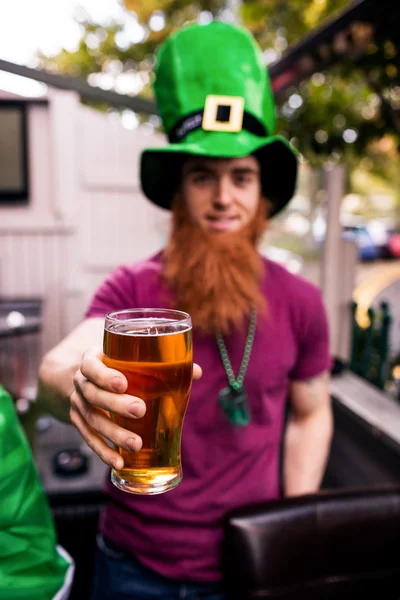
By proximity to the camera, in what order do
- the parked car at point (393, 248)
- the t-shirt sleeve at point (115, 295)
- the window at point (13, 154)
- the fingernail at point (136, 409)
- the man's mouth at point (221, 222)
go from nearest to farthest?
the fingernail at point (136, 409) < the t-shirt sleeve at point (115, 295) < the man's mouth at point (221, 222) < the window at point (13, 154) < the parked car at point (393, 248)

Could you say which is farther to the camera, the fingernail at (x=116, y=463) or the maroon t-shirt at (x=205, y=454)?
the maroon t-shirt at (x=205, y=454)

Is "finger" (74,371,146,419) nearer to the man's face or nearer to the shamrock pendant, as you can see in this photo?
the shamrock pendant

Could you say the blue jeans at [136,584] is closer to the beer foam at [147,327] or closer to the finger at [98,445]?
the finger at [98,445]

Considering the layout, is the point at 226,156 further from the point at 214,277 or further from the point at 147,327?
the point at 147,327

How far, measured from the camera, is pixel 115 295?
1.12m

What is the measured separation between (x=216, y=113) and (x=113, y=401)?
789 millimetres

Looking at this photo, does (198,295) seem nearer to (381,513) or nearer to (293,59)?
(381,513)

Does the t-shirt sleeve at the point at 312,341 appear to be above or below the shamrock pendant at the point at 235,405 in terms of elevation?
above

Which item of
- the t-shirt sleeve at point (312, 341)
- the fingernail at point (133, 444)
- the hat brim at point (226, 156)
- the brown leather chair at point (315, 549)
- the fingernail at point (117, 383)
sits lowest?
the brown leather chair at point (315, 549)

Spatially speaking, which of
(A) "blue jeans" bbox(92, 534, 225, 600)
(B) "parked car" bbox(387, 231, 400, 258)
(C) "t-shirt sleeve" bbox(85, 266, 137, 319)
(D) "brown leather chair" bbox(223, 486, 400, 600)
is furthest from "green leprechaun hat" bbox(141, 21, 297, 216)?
(B) "parked car" bbox(387, 231, 400, 258)

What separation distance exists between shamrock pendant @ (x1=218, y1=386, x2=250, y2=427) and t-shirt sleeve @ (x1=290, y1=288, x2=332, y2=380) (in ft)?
0.82

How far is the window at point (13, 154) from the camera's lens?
162 inches

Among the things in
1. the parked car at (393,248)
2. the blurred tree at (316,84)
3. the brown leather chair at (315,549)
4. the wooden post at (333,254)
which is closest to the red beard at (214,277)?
the brown leather chair at (315,549)

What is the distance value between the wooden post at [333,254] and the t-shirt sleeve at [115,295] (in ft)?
5.80
